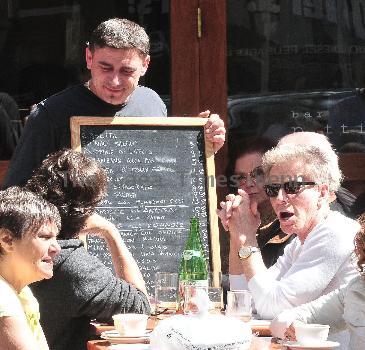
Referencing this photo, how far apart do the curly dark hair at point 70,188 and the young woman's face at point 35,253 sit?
19.7 inches

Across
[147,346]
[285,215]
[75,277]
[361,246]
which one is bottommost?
[147,346]

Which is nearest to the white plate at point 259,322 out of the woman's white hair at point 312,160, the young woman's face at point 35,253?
the woman's white hair at point 312,160

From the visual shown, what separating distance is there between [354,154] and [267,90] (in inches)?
25.7

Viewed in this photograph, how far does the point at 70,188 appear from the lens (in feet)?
14.1

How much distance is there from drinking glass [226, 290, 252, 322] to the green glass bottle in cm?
60

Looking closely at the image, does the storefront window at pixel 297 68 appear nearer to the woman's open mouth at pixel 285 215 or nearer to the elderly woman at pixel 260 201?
the elderly woman at pixel 260 201

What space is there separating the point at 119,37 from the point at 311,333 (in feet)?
6.88

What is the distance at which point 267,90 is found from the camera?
657cm

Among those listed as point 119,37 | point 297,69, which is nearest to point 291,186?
point 119,37

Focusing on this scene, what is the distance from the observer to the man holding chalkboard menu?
521 centimetres

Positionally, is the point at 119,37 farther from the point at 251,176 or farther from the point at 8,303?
the point at 8,303

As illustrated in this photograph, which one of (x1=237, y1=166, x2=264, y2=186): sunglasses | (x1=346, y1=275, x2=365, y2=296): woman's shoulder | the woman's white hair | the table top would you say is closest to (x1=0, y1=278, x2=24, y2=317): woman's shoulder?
the table top

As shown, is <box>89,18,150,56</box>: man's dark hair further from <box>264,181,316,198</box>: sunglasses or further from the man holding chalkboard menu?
<box>264,181,316,198</box>: sunglasses

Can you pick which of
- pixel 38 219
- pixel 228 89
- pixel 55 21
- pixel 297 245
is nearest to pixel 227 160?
pixel 228 89
